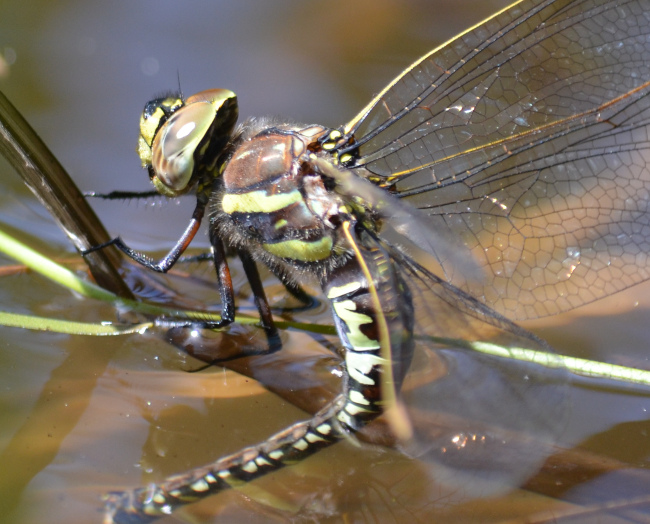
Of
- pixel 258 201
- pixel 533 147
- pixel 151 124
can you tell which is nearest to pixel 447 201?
pixel 533 147

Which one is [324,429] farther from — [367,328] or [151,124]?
[151,124]

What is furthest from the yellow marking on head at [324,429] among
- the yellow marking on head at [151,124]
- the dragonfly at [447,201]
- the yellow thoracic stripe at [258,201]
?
the yellow marking on head at [151,124]

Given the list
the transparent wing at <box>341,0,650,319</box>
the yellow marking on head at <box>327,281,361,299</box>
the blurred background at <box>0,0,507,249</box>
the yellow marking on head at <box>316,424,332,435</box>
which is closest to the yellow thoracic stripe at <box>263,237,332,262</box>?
the yellow marking on head at <box>327,281,361,299</box>

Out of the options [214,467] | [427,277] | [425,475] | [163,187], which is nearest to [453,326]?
[427,277]

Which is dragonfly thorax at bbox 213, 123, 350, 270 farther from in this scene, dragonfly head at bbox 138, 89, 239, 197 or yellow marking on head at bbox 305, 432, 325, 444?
yellow marking on head at bbox 305, 432, 325, 444

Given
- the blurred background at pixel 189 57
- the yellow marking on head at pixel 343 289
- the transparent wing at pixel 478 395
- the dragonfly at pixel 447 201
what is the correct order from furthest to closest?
1. the blurred background at pixel 189 57
2. the yellow marking on head at pixel 343 289
3. the dragonfly at pixel 447 201
4. the transparent wing at pixel 478 395

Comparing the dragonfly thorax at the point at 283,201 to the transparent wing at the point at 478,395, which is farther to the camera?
the dragonfly thorax at the point at 283,201

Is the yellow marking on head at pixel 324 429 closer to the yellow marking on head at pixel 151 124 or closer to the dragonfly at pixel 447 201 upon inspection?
the dragonfly at pixel 447 201
